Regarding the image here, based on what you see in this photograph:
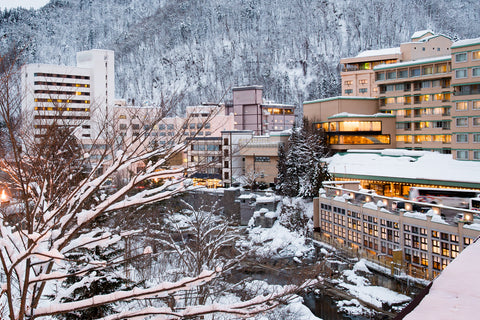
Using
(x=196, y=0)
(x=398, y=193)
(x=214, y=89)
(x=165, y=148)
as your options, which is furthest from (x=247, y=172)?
(x=196, y=0)

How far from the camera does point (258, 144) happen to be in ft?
124

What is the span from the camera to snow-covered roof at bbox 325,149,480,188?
24297mm

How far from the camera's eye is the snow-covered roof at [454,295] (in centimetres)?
192

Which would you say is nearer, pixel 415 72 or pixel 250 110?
pixel 415 72

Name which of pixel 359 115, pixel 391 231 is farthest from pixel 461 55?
pixel 391 231

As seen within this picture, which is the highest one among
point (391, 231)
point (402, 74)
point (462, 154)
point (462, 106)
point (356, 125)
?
point (402, 74)

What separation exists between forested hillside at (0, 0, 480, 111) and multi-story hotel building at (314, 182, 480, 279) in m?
62.2

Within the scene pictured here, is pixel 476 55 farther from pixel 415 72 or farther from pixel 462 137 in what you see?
pixel 415 72

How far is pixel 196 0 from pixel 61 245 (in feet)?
474

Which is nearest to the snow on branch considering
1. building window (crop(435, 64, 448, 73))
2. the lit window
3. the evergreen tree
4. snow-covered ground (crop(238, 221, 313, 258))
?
snow-covered ground (crop(238, 221, 313, 258))

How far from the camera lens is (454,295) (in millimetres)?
2164

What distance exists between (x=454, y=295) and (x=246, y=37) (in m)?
118

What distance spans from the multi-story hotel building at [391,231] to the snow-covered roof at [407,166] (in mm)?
4266

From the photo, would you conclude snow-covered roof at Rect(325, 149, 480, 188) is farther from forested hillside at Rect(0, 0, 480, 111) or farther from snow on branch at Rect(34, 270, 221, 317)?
forested hillside at Rect(0, 0, 480, 111)
